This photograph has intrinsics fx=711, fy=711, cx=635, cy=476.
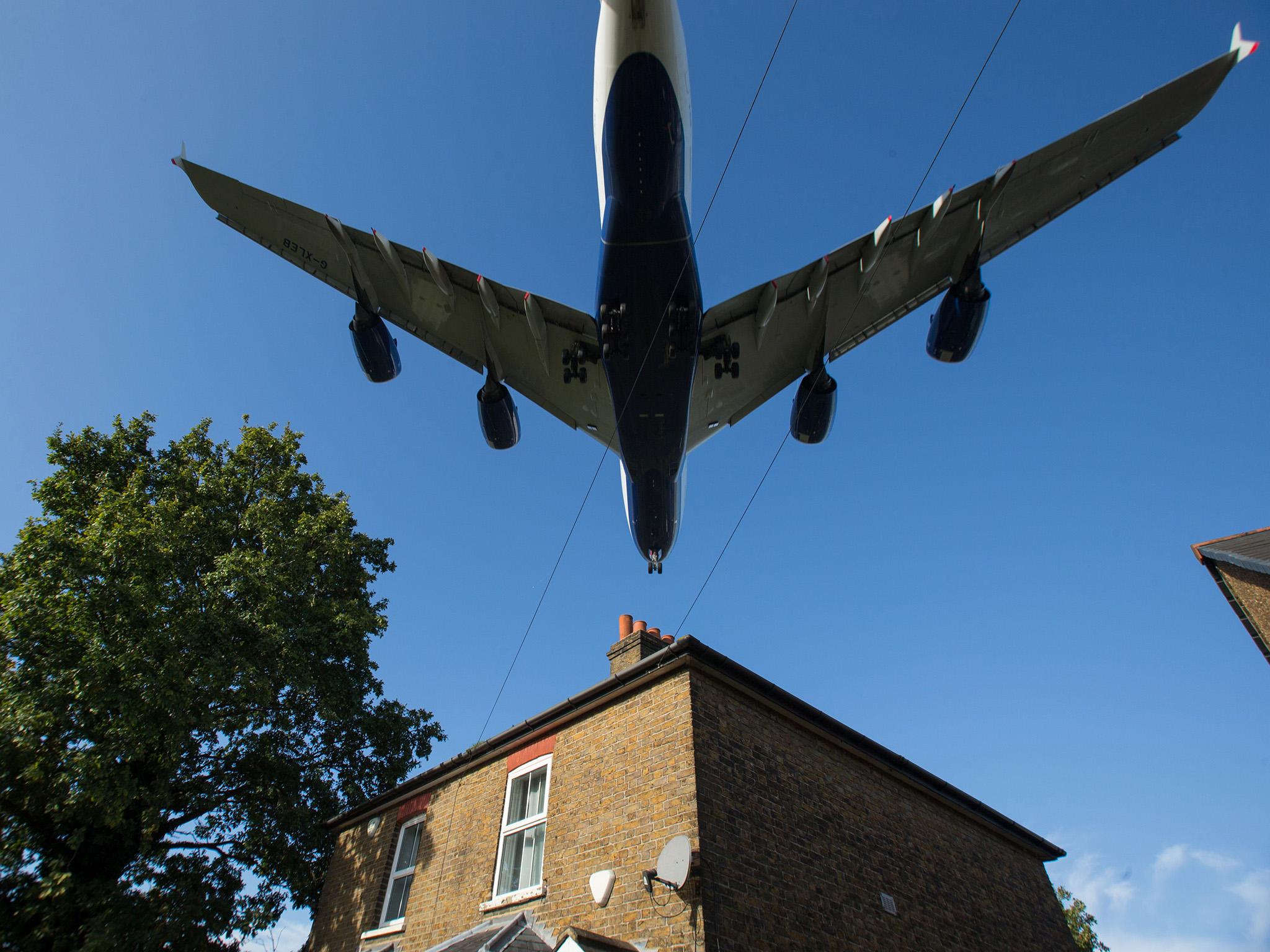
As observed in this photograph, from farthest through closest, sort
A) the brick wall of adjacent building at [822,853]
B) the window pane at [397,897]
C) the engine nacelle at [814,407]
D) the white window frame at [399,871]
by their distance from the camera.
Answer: the engine nacelle at [814,407] → the window pane at [397,897] → the white window frame at [399,871] → the brick wall of adjacent building at [822,853]

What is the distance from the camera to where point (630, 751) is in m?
8.09

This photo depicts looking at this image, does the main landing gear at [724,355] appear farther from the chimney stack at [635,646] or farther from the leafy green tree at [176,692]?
Result: the leafy green tree at [176,692]

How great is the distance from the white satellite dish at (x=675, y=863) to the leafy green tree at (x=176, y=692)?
10324 mm

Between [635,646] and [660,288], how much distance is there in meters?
5.23

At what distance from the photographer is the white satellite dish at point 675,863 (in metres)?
6.37

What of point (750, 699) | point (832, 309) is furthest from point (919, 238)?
point (750, 699)

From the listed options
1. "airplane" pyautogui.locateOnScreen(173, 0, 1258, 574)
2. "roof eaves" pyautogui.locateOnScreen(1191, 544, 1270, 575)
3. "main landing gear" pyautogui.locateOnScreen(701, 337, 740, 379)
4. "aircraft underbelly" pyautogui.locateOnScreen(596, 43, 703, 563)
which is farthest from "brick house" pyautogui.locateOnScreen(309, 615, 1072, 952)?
"roof eaves" pyautogui.locateOnScreen(1191, 544, 1270, 575)

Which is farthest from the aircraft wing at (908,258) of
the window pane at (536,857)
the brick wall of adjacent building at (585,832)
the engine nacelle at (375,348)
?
the window pane at (536,857)

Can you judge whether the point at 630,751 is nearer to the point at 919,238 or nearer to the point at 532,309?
the point at 532,309

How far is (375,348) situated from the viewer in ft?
37.2

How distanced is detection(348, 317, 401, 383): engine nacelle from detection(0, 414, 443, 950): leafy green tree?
234 inches

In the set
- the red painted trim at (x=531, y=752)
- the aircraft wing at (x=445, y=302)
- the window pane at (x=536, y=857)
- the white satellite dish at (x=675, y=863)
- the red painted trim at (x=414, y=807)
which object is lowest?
the white satellite dish at (x=675, y=863)

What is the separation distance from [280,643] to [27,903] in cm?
561

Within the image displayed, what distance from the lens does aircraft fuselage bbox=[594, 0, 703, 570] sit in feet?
27.7
